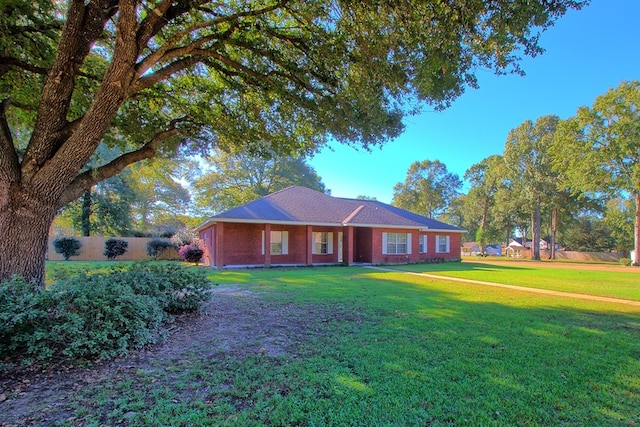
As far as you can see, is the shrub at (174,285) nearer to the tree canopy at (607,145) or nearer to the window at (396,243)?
the window at (396,243)

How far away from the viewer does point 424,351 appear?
423 centimetres

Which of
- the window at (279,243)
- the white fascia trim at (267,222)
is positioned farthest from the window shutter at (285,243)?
the white fascia trim at (267,222)

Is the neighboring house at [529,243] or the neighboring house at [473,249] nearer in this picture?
the neighboring house at [473,249]

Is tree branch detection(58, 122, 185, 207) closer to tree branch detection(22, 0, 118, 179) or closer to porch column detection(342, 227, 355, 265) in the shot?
tree branch detection(22, 0, 118, 179)

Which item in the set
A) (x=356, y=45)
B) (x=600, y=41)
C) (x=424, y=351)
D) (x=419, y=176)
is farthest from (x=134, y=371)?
(x=419, y=176)

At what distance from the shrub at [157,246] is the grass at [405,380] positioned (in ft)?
70.8

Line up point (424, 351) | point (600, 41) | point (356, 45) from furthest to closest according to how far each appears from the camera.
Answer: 1. point (600, 41)
2. point (356, 45)
3. point (424, 351)

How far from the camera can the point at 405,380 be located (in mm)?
3348

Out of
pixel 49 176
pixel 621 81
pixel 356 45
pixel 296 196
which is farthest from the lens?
pixel 621 81

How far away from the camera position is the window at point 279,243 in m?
18.6

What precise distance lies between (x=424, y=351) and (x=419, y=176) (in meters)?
48.8

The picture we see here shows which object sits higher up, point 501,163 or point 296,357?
A: point 501,163

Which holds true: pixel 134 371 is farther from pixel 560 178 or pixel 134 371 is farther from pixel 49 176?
pixel 560 178

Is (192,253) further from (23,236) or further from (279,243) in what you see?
(23,236)
